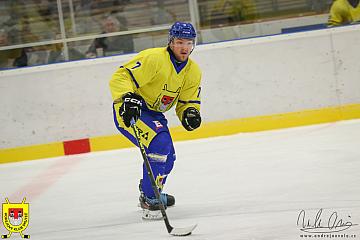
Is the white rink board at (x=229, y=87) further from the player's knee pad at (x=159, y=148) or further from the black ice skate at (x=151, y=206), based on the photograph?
the player's knee pad at (x=159, y=148)

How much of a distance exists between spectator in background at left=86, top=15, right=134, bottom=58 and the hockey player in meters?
3.27

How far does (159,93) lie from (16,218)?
1.08m

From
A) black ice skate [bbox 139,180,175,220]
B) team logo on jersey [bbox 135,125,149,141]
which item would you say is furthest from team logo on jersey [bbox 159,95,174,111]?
black ice skate [bbox 139,180,175,220]

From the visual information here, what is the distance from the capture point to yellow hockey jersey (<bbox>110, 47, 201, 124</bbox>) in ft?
13.4

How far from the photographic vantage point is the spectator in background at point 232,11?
7582mm

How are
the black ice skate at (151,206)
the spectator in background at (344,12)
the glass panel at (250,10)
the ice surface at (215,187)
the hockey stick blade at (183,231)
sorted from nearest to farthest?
the hockey stick blade at (183,231) < the ice surface at (215,187) < the black ice skate at (151,206) < the spectator in background at (344,12) < the glass panel at (250,10)

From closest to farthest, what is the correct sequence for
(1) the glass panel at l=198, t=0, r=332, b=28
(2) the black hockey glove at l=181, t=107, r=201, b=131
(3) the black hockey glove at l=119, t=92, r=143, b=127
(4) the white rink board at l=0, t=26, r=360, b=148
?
(3) the black hockey glove at l=119, t=92, r=143, b=127
(2) the black hockey glove at l=181, t=107, r=201, b=131
(4) the white rink board at l=0, t=26, r=360, b=148
(1) the glass panel at l=198, t=0, r=332, b=28

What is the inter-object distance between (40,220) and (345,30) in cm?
406

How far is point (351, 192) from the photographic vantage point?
13.2 feet

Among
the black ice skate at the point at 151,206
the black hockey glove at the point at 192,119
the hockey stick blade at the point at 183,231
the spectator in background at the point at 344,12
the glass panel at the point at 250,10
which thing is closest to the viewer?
the hockey stick blade at the point at 183,231

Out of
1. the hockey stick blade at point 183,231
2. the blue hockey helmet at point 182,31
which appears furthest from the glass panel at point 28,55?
the hockey stick blade at point 183,231

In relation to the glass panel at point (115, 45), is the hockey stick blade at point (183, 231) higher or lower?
lower

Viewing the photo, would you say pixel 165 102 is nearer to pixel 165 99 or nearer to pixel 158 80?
pixel 165 99

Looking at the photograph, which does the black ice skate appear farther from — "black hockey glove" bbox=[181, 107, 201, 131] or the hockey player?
"black hockey glove" bbox=[181, 107, 201, 131]
